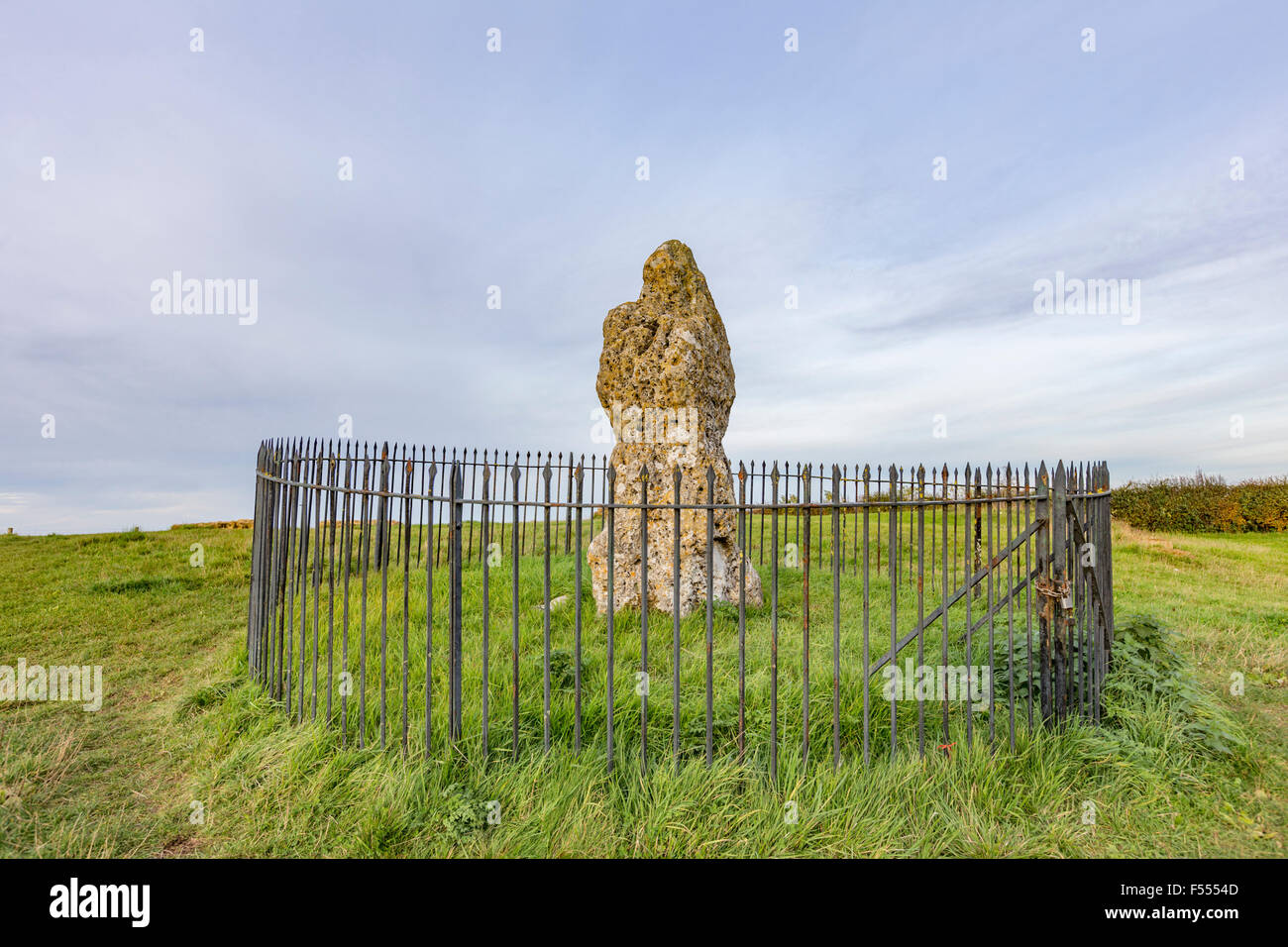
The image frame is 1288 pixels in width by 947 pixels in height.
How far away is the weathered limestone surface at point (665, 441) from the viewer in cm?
823

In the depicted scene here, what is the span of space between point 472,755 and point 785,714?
223 centimetres

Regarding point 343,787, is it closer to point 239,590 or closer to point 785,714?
point 785,714

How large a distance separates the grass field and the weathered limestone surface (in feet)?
4.65

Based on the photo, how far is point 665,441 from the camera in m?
8.49

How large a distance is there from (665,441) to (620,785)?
5.01 meters

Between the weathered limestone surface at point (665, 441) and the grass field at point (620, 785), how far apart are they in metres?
1.42

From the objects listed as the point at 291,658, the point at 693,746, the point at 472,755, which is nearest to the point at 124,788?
the point at 291,658

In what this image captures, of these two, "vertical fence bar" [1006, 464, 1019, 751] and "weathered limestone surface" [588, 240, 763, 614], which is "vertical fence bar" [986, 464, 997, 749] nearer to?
"vertical fence bar" [1006, 464, 1019, 751]

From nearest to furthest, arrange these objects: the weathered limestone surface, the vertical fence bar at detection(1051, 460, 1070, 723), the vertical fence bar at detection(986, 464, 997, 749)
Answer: the vertical fence bar at detection(986, 464, 997, 749), the vertical fence bar at detection(1051, 460, 1070, 723), the weathered limestone surface

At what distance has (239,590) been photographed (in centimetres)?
1101

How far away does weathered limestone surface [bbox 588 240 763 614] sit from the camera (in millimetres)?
8227

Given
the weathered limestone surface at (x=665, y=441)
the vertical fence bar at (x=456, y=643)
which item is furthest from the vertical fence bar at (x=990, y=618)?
A: the weathered limestone surface at (x=665, y=441)

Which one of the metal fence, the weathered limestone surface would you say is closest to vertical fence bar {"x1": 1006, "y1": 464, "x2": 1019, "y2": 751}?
the metal fence

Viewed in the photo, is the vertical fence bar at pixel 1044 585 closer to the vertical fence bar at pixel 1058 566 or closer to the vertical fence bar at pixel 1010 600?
the vertical fence bar at pixel 1058 566
